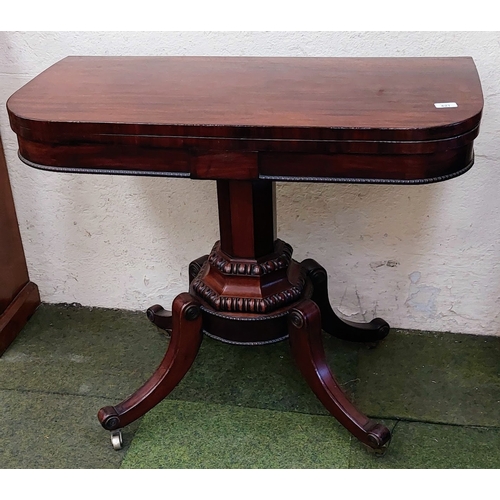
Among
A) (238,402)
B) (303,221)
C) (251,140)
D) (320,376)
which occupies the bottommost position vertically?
(238,402)

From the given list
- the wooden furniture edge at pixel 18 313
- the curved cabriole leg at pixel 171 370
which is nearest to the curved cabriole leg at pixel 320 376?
the curved cabriole leg at pixel 171 370

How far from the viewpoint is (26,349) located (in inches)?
85.4

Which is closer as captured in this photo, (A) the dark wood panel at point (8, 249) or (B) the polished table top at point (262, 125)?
(B) the polished table top at point (262, 125)

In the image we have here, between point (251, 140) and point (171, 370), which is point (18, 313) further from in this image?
point (251, 140)

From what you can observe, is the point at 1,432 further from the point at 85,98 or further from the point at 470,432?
the point at 470,432

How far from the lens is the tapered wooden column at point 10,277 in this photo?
2154mm

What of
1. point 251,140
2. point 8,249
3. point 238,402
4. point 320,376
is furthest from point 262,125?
point 8,249

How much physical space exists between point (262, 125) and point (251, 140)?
4 cm

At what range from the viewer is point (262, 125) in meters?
1.34

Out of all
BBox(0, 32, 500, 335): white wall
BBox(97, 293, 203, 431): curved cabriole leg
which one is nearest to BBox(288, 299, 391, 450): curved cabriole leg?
BBox(97, 293, 203, 431): curved cabriole leg

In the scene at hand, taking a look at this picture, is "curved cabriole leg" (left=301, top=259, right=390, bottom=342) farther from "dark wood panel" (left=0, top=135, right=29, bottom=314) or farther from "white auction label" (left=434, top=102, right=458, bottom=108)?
"dark wood panel" (left=0, top=135, right=29, bottom=314)

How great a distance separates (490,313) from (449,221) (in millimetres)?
328

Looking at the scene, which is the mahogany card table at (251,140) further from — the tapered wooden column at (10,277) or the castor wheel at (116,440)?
the tapered wooden column at (10,277)

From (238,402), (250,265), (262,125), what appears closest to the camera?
(262,125)
